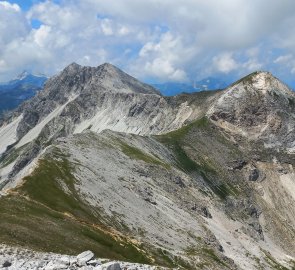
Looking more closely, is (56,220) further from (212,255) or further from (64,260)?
(212,255)

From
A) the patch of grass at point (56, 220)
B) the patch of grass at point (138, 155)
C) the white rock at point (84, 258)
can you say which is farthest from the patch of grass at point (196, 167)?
the white rock at point (84, 258)

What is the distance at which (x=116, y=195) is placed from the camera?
112312 millimetres

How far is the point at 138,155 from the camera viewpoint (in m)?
153

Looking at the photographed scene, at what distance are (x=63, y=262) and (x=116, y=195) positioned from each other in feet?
236

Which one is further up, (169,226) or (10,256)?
(169,226)

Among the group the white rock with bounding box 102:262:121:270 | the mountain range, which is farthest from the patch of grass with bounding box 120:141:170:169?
the white rock with bounding box 102:262:121:270

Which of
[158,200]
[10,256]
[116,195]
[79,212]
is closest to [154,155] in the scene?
[158,200]

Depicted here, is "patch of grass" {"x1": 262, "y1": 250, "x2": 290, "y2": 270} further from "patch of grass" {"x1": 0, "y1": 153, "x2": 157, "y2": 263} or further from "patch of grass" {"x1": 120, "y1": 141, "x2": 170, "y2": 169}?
"patch of grass" {"x1": 0, "y1": 153, "x2": 157, "y2": 263}

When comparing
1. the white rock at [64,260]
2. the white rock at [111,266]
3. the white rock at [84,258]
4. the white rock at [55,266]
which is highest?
the white rock at [111,266]

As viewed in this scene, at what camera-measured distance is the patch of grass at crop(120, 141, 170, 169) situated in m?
150

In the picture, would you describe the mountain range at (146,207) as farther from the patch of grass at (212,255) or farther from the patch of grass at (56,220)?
the patch of grass at (212,255)

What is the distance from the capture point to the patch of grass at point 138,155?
14975 centimetres

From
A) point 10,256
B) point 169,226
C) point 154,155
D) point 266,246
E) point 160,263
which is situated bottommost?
point 10,256

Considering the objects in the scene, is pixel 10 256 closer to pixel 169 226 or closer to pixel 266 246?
pixel 169 226
